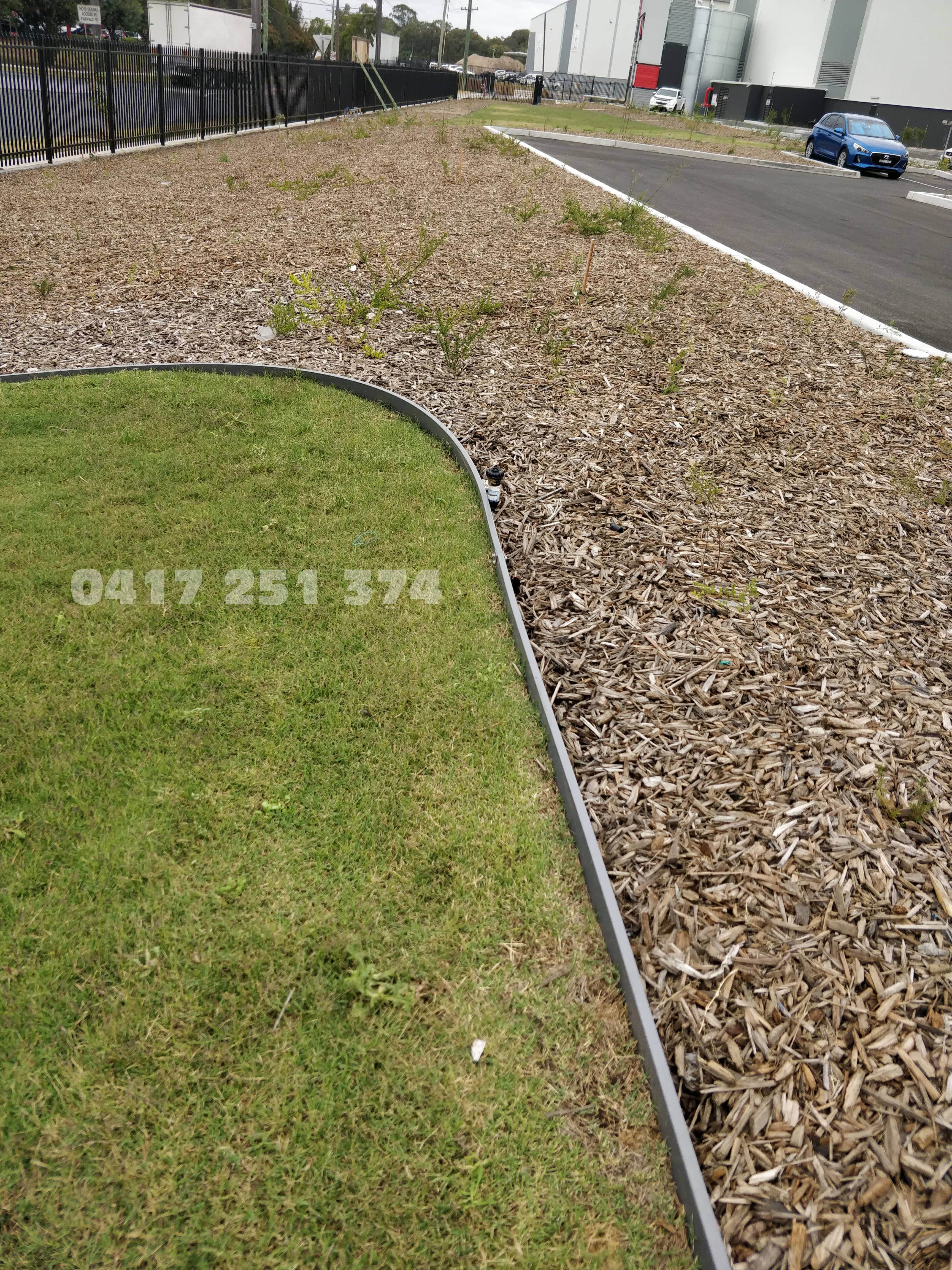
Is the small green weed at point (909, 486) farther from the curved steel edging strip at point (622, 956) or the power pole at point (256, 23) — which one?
the power pole at point (256, 23)

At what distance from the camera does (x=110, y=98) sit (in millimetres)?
14992

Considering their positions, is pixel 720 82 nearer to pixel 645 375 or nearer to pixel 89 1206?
pixel 645 375

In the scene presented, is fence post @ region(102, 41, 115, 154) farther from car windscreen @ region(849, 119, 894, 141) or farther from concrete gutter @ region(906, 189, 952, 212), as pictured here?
car windscreen @ region(849, 119, 894, 141)

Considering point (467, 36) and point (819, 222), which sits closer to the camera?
point (819, 222)

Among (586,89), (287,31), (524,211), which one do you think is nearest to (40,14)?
(287,31)

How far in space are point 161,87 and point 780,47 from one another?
152 ft

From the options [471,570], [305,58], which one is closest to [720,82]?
[305,58]

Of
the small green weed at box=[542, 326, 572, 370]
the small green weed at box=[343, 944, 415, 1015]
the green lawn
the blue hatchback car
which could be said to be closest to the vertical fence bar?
the green lawn

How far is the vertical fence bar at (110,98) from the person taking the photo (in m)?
14.6

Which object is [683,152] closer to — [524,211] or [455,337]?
[524,211]

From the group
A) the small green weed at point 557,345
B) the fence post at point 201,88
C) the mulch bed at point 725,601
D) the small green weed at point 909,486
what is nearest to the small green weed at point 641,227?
the mulch bed at point 725,601

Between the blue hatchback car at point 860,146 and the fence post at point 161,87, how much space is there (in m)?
18.2

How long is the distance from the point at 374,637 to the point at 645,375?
355cm

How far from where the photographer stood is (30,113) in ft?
44.0
